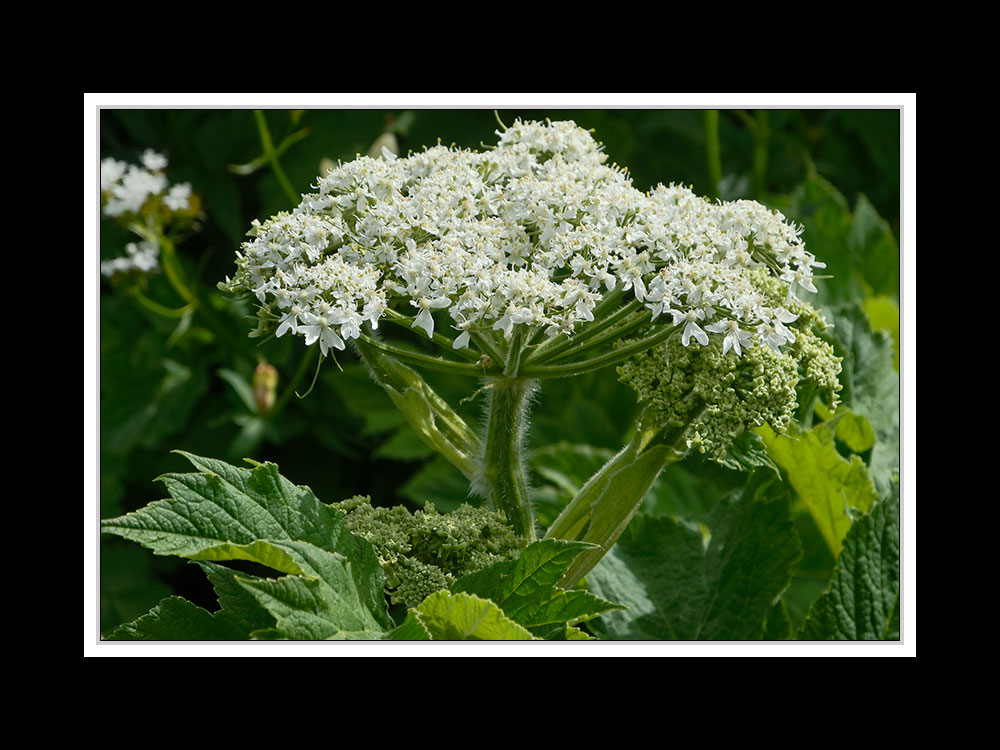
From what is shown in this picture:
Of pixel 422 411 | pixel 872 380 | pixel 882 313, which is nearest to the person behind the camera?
pixel 422 411

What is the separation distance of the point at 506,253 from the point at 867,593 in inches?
37.0

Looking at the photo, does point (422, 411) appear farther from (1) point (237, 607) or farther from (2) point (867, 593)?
(2) point (867, 593)

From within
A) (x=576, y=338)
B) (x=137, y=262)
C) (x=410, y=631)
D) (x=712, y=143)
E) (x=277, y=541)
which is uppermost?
(x=712, y=143)

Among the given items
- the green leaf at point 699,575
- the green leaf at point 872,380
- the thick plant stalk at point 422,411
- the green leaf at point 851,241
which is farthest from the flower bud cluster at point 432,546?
the green leaf at point 851,241

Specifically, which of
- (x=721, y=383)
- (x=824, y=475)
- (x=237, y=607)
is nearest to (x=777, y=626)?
(x=824, y=475)

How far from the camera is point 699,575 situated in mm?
2168

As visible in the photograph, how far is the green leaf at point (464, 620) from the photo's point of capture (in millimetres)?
1562

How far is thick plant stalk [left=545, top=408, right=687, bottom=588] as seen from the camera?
1816mm

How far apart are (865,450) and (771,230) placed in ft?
2.57

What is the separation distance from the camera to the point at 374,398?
362cm

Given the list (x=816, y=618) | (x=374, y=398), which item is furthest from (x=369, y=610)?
(x=374, y=398)

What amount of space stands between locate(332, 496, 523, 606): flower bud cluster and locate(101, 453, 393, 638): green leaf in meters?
0.06
